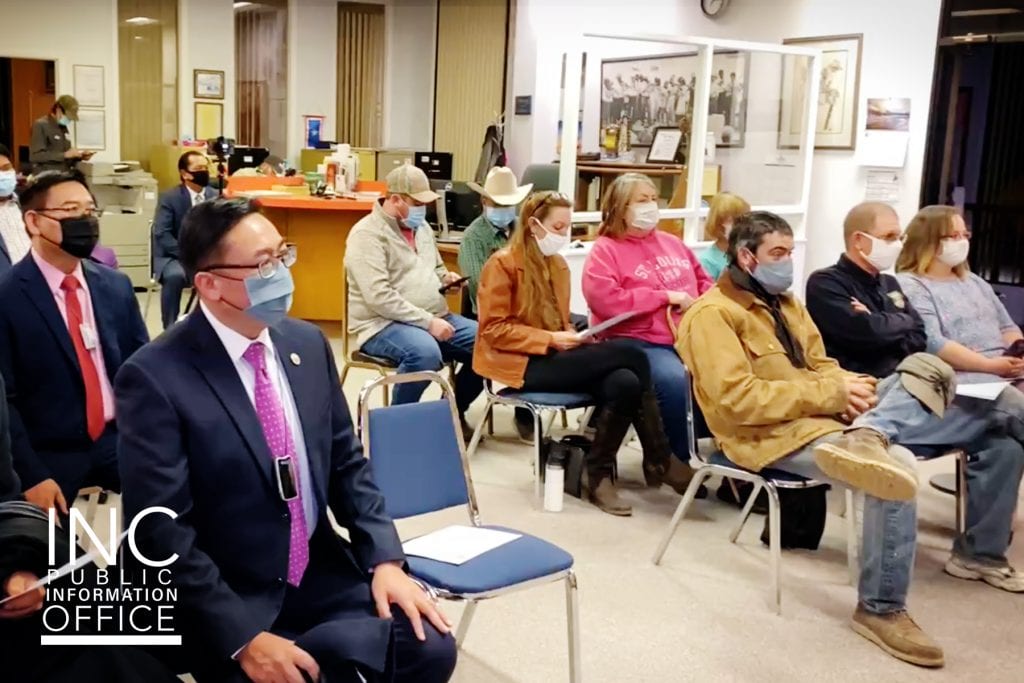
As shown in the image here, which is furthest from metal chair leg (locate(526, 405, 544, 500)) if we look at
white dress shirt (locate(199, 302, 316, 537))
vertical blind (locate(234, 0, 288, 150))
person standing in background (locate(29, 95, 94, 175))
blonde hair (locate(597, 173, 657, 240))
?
vertical blind (locate(234, 0, 288, 150))

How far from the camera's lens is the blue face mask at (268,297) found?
205 centimetres

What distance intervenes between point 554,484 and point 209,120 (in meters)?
8.12

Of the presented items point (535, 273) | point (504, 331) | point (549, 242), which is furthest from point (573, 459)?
point (549, 242)

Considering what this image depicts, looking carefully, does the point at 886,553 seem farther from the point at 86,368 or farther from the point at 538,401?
the point at 86,368

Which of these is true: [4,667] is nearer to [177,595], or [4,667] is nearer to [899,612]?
[177,595]

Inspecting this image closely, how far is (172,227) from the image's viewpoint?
6367 mm

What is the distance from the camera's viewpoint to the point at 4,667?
1772 mm

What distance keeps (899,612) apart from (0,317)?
2624 millimetres

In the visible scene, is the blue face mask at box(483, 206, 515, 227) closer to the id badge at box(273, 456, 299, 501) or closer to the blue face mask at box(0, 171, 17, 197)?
the blue face mask at box(0, 171, 17, 197)

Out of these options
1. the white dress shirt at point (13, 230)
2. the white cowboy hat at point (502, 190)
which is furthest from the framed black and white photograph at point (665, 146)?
the white dress shirt at point (13, 230)

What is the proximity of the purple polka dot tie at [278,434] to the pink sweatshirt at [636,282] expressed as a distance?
2.39 metres

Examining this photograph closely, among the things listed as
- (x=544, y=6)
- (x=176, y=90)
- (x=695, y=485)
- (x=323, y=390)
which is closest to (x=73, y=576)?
(x=323, y=390)

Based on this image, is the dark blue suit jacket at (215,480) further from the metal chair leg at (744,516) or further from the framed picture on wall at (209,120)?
the framed picture on wall at (209,120)

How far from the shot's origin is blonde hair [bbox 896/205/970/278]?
3.87 metres
